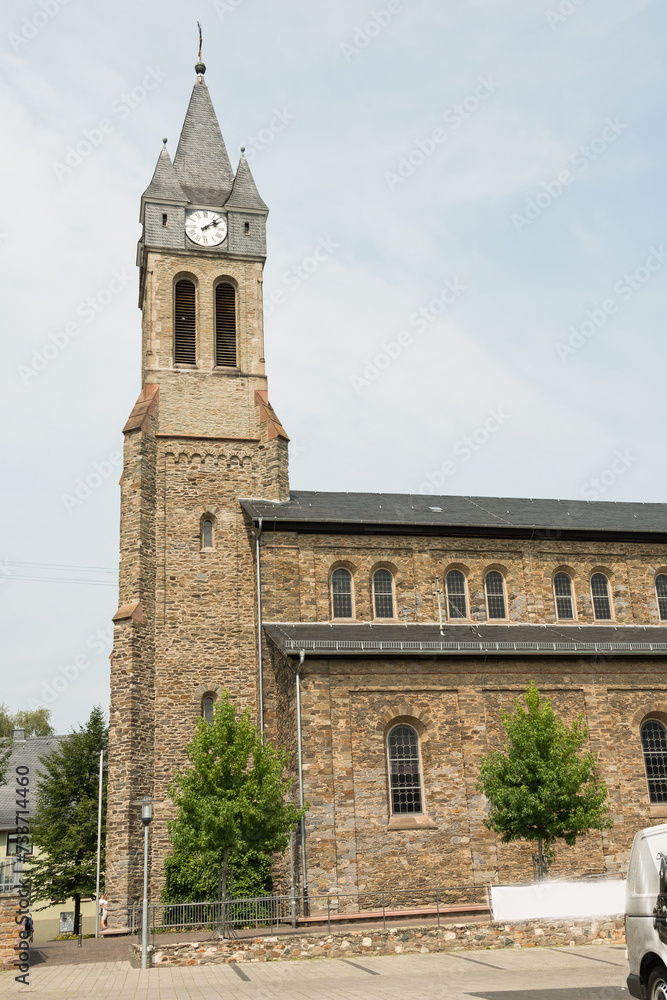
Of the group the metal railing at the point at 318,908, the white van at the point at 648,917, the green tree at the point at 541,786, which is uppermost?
the green tree at the point at 541,786

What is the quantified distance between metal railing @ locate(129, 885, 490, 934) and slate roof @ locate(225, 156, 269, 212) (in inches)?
1055

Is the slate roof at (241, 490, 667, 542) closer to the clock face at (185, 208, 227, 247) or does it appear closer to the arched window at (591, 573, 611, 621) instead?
the arched window at (591, 573, 611, 621)

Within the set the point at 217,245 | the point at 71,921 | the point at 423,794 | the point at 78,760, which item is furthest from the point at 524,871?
the point at 71,921

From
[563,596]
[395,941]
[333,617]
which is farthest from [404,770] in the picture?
[563,596]

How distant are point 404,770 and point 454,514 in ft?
36.5

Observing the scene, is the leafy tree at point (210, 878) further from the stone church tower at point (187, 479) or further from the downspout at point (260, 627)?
the downspout at point (260, 627)

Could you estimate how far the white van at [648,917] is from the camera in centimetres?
1101

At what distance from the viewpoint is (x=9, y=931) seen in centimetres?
1995

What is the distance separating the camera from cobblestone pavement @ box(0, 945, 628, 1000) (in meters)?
14.9

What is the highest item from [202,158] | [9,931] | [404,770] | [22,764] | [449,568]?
[202,158]

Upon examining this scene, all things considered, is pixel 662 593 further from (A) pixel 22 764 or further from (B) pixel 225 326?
(A) pixel 22 764

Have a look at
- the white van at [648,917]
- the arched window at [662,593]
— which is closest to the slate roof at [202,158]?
the arched window at [662,593]

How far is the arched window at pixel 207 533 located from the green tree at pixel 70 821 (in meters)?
12.9

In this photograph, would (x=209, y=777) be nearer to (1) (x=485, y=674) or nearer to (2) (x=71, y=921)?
(1) (x=485, y=674)
